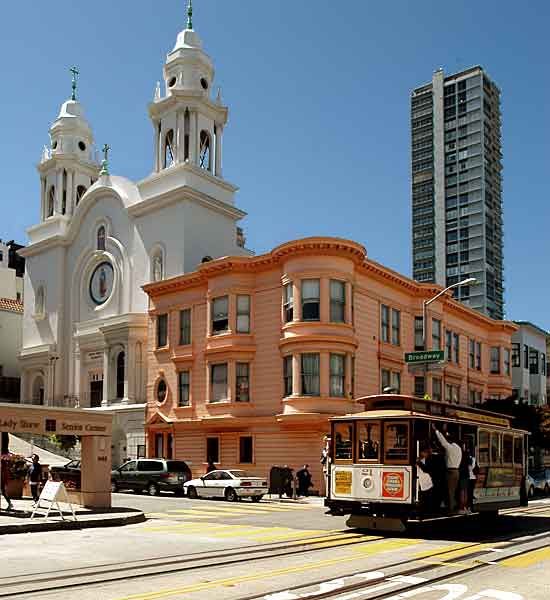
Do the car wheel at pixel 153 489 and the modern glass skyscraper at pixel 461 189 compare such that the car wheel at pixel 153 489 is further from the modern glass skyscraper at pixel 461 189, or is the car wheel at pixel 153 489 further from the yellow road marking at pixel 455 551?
the modern glass skyscraper at pixel 461 189

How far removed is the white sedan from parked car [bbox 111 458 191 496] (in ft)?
4.28

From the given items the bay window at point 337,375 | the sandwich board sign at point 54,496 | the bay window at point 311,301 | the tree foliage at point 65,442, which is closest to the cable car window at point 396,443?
the sandwich board sign at point 54,496

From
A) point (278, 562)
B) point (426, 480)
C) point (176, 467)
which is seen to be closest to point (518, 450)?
point (426, 480)

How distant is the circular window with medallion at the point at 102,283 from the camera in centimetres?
5400

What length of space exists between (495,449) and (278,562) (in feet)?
34.4

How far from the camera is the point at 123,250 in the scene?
53.1m

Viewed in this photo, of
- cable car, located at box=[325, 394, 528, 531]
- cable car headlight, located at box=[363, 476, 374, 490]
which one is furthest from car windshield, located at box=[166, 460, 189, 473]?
cable car headlight, located at box=[363, 476, 374, 490]

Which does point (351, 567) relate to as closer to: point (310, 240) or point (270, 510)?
point (270, 510)

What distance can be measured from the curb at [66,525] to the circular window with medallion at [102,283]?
1286 inches

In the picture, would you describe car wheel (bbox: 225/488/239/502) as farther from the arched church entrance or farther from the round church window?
the arched church entrance

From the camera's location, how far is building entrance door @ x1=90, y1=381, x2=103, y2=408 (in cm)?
5272

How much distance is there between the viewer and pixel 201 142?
5428cm

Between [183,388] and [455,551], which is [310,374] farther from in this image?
[455,551]

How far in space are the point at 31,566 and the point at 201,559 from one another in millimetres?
2870
